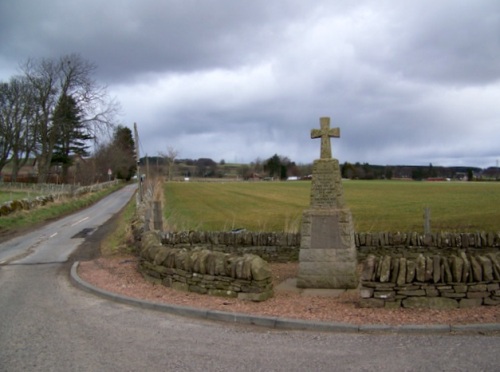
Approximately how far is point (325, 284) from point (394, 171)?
139329 mm

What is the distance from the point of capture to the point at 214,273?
8453 mm

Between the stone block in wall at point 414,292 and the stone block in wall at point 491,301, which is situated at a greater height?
the stone block in wall at point 414,292

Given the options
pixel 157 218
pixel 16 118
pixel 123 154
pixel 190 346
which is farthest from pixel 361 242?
pixel 123 154

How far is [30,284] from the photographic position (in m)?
11.1

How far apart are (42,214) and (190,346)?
Answer: 27849mm

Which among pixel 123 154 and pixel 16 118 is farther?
pixel 123 154

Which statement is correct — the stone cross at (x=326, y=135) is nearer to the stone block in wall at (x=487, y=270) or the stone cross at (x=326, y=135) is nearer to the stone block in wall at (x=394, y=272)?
the stone block in wall at (x=394, y=272)

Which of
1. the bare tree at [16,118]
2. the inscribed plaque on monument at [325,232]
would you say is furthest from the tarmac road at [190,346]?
Result: the bare tree at [16,118]

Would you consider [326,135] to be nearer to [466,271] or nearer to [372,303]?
[372,303]

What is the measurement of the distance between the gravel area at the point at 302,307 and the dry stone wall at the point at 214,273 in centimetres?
15

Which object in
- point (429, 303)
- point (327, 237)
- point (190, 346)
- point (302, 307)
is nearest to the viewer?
point (190, 346)

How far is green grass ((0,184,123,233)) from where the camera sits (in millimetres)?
25591

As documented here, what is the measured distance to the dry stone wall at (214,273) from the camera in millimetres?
7980

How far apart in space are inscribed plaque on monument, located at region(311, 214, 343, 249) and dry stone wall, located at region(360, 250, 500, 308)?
6.98 feet
